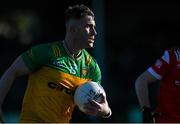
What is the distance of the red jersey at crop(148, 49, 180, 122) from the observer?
21.1 feet

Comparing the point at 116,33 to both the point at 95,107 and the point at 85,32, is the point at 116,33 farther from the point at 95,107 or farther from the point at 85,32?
the point at 95,107

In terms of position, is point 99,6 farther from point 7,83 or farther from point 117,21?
point 7,83

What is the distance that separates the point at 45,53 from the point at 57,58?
129 mm

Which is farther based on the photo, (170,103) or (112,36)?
(112,36)

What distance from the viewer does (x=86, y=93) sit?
19.2ft

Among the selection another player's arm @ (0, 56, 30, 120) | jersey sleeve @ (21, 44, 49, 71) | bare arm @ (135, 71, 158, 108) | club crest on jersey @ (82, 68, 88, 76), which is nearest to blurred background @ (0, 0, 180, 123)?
bare arm @ (135, 71, 158, 108)

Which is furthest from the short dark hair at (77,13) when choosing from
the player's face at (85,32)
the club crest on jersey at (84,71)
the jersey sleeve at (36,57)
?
the club crest on jersey at (84,71)

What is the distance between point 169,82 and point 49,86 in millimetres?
1165

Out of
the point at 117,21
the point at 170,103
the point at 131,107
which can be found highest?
the point at 170,103

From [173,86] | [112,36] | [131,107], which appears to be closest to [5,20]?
[112,36]

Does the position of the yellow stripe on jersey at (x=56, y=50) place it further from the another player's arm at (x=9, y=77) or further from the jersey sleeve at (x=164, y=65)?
the jersey sleeve at (x=164, y=65)

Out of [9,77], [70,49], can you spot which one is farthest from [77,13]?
[9,77]

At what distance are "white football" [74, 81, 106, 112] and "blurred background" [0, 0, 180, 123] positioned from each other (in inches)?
260

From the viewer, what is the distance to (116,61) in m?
13.7
